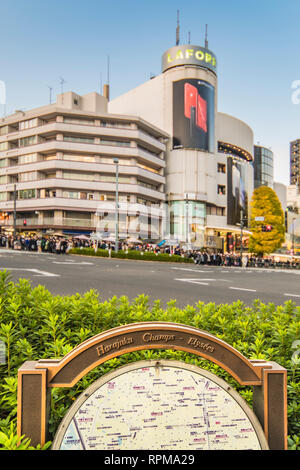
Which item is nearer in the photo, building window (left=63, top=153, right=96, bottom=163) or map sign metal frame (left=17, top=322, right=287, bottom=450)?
map sign metal frame (left=17, top=322, right=287, bottom=450)

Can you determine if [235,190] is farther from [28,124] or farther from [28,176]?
[28,124]

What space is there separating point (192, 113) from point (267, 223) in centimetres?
2405

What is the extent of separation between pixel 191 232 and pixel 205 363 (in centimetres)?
5990

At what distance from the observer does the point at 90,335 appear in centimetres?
271

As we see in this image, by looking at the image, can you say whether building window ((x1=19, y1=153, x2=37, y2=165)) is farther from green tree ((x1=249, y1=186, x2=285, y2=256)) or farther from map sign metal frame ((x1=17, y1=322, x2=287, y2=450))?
map sign metal frame ((x1=17, y1=322, x2=287, y2=450))

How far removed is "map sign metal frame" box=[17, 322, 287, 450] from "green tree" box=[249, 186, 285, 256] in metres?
51.9

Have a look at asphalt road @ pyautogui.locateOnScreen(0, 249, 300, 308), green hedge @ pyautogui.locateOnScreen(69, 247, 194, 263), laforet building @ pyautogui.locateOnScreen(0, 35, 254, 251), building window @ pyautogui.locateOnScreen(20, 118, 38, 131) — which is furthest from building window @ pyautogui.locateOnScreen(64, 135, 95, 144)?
asphalt road @ pyautogui.locateOnScreen(0, 249, 300, 308)

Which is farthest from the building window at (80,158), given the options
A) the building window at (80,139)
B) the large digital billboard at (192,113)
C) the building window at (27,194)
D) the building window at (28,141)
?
the large digital billboard at (192,113)

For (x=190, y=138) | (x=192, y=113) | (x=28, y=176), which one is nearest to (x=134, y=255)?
(x=28, y=176)

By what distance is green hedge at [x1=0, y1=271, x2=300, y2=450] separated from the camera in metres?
1.99

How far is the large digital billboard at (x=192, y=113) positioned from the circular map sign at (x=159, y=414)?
6345 centimetres

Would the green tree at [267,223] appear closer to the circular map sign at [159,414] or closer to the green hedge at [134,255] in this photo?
the green hedge at [134,255]

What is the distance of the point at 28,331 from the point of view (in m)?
2.54
